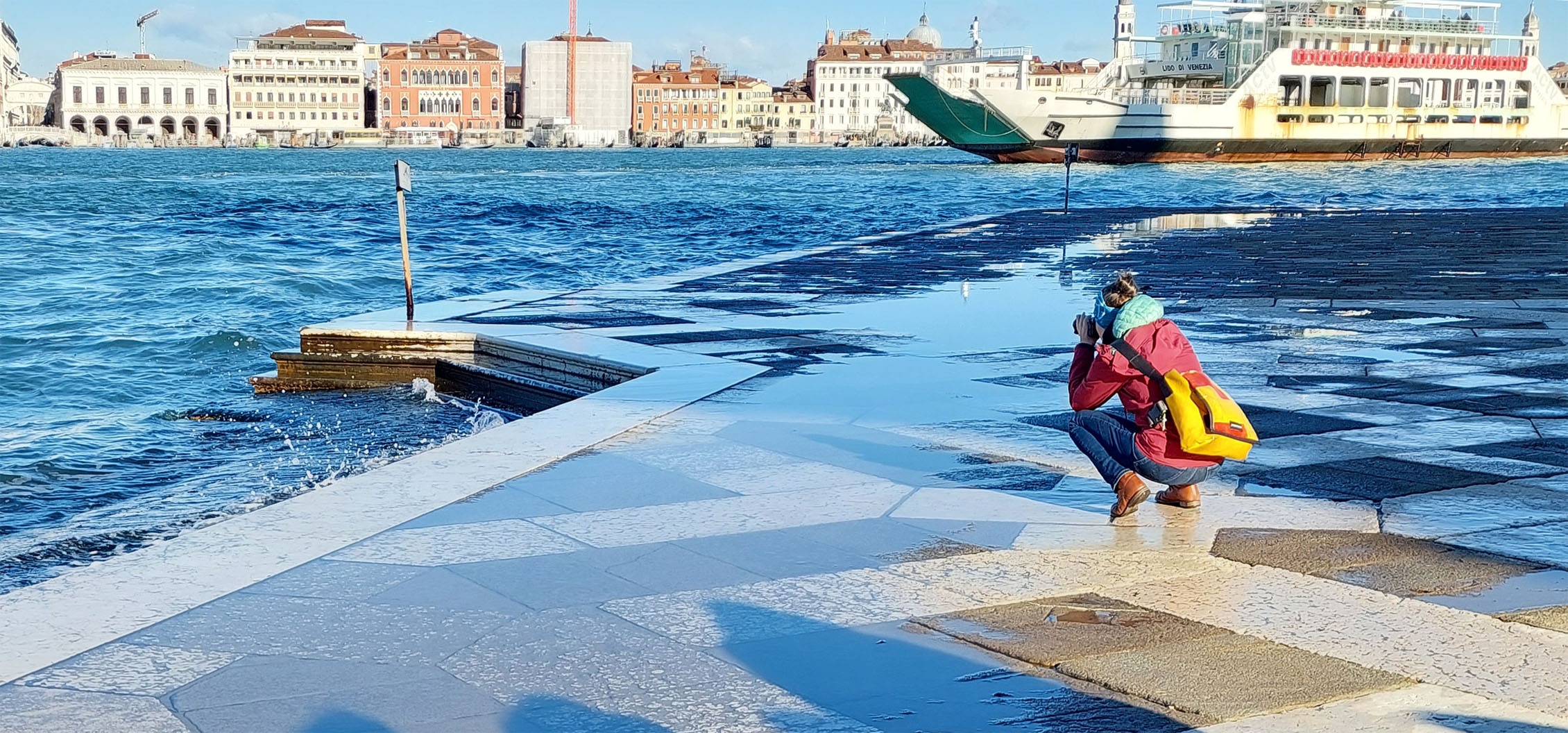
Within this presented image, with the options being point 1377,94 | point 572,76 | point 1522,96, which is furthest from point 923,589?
point 572,76

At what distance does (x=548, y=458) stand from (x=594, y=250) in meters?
21.6

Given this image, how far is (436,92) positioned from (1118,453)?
532 ft

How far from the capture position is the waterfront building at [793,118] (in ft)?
595

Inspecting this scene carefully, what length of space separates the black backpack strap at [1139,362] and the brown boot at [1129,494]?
30 cm

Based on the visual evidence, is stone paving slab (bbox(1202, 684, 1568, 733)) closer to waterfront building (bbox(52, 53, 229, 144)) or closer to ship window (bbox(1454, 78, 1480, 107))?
ship window (bbox(1454, 78, 1480, 107))

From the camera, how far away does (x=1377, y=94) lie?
245ft

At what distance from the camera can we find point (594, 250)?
2727 cm

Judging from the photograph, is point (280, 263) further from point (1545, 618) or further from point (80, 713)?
point (1545, 618)

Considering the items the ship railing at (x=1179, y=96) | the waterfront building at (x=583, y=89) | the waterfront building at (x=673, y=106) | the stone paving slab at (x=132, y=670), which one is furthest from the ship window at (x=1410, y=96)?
the waterfront building at (x=673, y=106)

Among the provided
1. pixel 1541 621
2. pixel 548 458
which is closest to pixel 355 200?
pixel 548 458

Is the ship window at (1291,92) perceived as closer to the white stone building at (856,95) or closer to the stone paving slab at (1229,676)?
the stone paving slab at (1229,676)

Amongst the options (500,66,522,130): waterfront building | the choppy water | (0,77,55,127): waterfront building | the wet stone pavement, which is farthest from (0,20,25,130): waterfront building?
the wet stone pavement

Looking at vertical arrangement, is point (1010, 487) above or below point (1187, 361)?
below

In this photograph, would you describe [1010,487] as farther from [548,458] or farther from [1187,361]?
[548,458]
